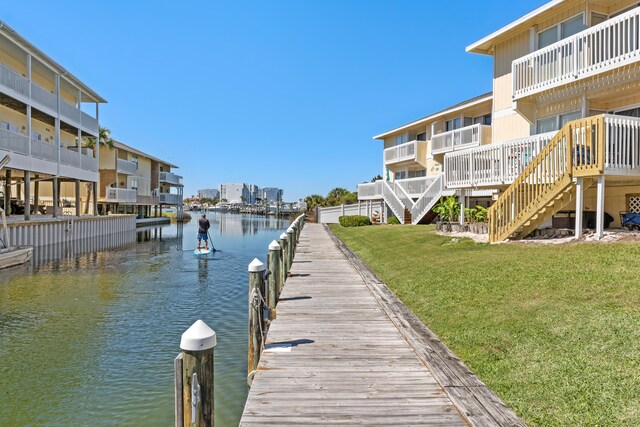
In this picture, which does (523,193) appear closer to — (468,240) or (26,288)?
(468,240)

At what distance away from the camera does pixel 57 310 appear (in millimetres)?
11102

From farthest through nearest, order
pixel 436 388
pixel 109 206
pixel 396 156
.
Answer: pixel 109 206 → pixel 396 156 → pixel 436 388

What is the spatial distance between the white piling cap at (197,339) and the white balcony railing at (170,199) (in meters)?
63.5

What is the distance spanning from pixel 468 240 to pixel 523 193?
96.9 inches

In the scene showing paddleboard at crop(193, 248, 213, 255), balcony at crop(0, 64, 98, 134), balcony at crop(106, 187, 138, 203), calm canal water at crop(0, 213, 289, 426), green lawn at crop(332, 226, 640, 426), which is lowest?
calm canal water at crop(0, 213, 289, 426)

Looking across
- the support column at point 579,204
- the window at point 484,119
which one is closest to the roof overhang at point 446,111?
the window at point 484,119

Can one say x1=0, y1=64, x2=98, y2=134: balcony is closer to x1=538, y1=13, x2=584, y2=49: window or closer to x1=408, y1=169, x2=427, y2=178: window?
x1=538, y1=13, x2=584, y2=49: window

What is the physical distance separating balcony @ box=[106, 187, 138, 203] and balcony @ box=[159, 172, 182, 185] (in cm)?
1817

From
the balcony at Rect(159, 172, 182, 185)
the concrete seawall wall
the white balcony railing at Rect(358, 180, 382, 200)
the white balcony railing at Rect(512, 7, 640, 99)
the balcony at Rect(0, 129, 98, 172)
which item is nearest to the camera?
the white balcony railing at Rect(512, 7, 640, 99)

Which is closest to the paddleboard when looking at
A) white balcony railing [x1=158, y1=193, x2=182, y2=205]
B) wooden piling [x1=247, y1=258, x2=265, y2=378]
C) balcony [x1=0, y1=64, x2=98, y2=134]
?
balcony [x1=0, y1=64, x2=98, y2=134]

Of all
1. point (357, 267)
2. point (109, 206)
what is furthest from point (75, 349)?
point (109, 206)

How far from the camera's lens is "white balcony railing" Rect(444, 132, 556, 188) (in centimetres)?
1521

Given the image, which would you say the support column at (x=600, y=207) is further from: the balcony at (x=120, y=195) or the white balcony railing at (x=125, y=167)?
the white balcony railing at (x=125, y=167)

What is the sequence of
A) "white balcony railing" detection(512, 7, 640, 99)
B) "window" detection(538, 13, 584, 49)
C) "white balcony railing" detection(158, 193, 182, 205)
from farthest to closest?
"white balcony railing" detection(158, 193, 182, 205)
"window" detection(538, 13, 584, 49)
"white balcony railing" detection(512, 7, 640, 99)
